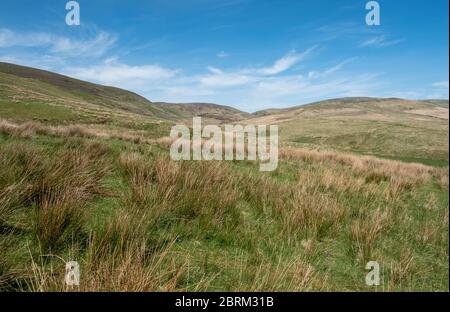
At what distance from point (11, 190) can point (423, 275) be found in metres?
4.90

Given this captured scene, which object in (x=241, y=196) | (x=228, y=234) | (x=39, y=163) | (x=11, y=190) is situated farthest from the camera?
(x=241, y=196)

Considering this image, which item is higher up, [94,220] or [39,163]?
[39,163]

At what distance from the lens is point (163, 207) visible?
4.31m

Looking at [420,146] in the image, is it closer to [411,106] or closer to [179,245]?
[179,245]

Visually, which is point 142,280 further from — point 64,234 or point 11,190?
point 11,190

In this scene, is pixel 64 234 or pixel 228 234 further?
pixel 228 234

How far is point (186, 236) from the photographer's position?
13.1 ft

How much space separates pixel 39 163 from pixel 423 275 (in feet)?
18.9

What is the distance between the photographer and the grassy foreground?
112 inches

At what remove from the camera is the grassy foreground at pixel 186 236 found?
2.84 metres

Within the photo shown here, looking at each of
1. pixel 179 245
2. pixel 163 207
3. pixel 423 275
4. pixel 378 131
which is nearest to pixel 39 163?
pixel 163 207
